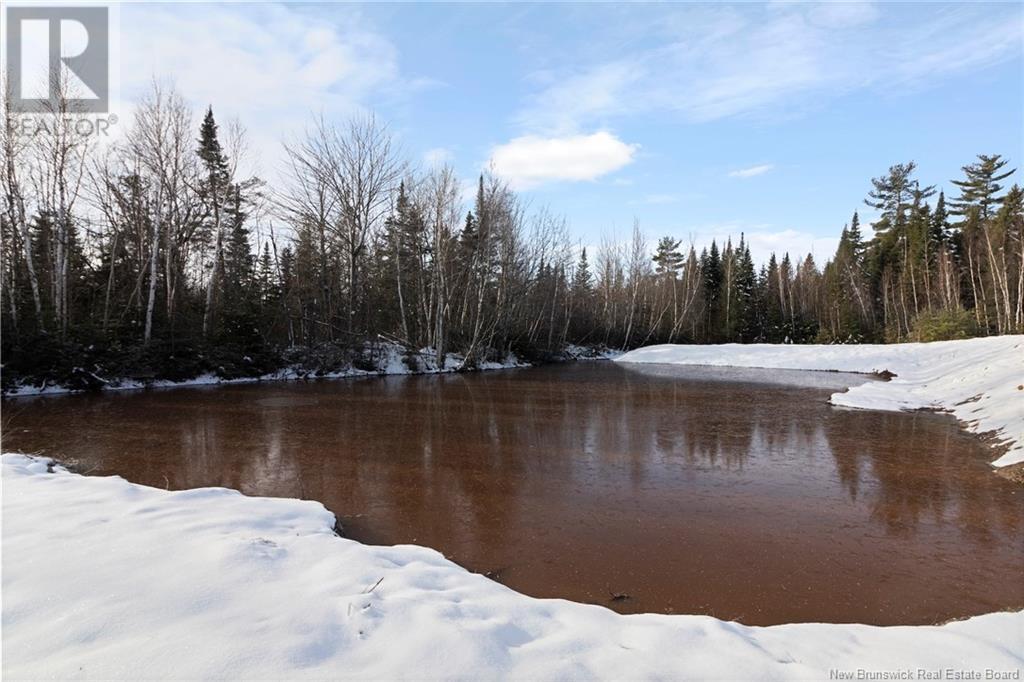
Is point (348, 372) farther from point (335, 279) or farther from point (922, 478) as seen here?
point (922, 478)

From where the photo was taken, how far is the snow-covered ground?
584 inches

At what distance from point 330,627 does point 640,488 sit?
4.52 m

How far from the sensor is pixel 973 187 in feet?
124

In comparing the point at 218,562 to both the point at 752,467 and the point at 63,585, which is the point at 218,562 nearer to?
the point at 63,585

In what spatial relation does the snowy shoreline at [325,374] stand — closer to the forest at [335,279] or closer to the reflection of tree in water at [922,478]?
the forest at [335,279]

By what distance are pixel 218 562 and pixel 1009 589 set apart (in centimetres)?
546

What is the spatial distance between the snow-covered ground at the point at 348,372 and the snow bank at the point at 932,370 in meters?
13.5

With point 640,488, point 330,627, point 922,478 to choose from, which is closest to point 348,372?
point 640,488

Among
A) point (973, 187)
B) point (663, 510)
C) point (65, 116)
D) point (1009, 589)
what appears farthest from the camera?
point (973, 187)

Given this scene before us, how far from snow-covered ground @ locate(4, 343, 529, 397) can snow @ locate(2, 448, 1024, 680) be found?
1473 cm

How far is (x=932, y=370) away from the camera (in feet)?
61.5

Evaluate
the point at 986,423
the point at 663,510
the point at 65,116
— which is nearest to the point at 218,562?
the point at 663,510

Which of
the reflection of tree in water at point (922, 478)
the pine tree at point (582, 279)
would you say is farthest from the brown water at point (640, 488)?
the pine tree at point (582, 279)

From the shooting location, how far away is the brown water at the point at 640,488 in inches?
151
